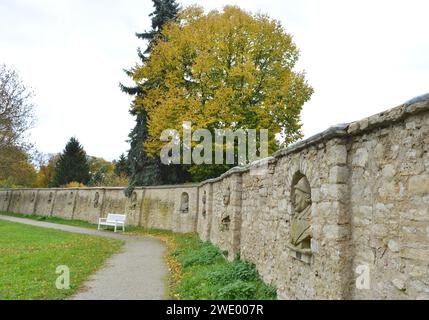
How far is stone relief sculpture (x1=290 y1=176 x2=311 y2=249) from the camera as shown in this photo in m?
4.60

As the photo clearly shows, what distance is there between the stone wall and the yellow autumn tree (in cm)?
1010

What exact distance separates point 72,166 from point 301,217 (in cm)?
→ 4237

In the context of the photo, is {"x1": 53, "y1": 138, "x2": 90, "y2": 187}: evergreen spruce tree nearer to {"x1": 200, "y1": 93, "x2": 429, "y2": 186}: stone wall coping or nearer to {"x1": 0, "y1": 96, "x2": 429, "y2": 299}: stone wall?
{"x1": 0, "y1": 96, "x2": 429, "y2": 299}: stone wall

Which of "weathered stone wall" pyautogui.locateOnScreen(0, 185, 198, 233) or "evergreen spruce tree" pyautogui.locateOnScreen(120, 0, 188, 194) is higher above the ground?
"evergreen spruce tree" pyautogui.locateOnScreen(120, 0, 188, 194)

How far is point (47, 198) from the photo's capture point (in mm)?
29109

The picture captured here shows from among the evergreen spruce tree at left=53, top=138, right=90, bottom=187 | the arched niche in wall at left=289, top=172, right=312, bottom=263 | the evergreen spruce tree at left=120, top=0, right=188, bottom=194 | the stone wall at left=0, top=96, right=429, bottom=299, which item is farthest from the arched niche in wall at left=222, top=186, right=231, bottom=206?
the evergreen spruce tree at left=53, top=138, right=90, bottom=187

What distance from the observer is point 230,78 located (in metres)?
17.1

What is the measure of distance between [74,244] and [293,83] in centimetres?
1315

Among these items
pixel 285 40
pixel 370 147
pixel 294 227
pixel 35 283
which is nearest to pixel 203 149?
pixel 285 40

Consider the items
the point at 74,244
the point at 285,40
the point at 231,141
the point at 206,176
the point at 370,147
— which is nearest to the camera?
the point at 370,147

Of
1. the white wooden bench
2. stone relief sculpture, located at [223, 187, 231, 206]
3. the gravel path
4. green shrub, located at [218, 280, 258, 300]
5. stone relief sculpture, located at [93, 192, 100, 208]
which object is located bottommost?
the gravel path

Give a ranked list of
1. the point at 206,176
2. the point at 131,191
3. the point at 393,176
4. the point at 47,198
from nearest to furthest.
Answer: the point at 393,176 < the point at 206,176 < the point at 131,191 < the point at 47,198

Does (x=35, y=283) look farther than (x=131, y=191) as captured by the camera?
No
